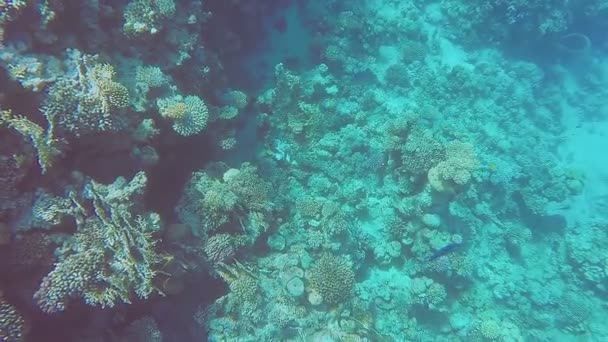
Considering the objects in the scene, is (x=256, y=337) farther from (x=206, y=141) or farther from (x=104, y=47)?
(x=104, y=47)

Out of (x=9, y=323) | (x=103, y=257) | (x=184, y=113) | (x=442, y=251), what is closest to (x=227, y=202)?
(x=184, y=113)

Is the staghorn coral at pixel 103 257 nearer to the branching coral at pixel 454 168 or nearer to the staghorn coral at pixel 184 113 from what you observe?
the staghorn coral at pixel 184 113

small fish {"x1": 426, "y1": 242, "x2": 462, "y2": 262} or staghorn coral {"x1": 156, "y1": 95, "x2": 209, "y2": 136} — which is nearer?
staghorn coral {"x1": 156, "y1": 95, "x2": 209, "y2": 136}

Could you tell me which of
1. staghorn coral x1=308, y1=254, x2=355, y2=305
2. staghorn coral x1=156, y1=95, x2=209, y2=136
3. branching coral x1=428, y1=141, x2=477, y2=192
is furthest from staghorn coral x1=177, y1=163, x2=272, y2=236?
branching coral x1=428, y1=141, x2=477, y2=192

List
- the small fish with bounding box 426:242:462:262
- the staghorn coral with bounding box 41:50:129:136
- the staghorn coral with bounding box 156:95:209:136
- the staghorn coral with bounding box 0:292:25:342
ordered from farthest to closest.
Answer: the small fish with bounding box 426:242:462:262, the staghorn coral with bounding box 156:95:209:136, the staghorn coral with bounding box 41:50:129:136, the staghorn coral with bounding box 0:292:25:342

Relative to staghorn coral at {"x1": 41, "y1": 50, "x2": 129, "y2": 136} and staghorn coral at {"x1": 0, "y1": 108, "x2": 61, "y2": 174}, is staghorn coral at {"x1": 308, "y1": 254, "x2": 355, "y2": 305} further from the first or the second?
staghorn coral at {"x1": 0, "y1": 108, "x2": 61, "y2": 174}

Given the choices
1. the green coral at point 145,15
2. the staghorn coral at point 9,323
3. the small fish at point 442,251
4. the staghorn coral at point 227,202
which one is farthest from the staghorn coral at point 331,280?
the green coral at point 145,15

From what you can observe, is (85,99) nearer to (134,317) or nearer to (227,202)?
(227,202)
